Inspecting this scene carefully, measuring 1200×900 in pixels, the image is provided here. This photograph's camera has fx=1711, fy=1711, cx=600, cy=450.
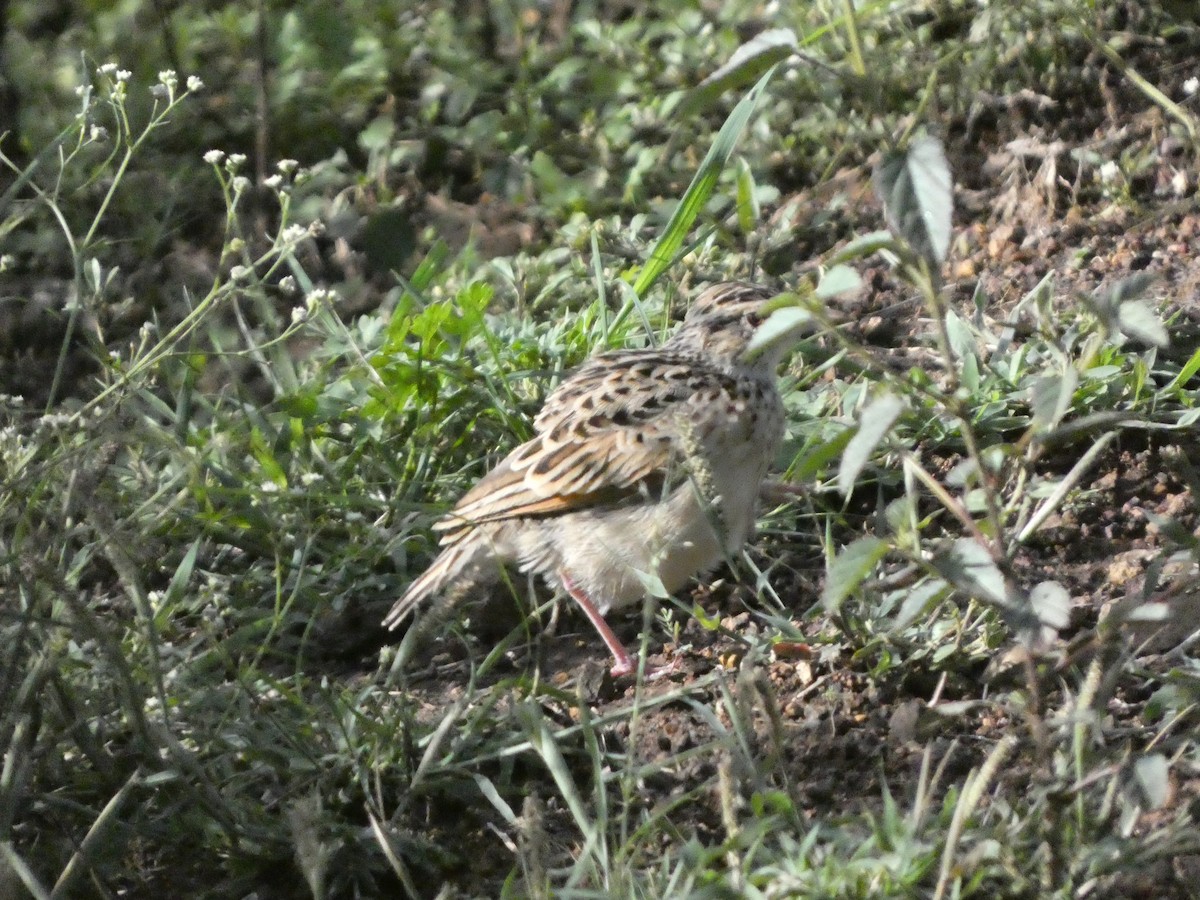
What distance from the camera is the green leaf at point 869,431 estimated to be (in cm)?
338

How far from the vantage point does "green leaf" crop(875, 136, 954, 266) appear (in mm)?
3285

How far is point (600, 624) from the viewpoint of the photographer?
18.3 feet

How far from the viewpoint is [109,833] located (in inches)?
171

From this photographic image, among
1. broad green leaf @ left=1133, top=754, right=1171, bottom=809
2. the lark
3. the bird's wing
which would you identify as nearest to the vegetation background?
broad green leaf @ left=1133, top=754, right=1171, bottom=809

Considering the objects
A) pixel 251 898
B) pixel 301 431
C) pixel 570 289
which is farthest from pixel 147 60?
pixel 251 898

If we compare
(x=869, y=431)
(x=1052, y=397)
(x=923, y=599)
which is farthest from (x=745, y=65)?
(x=923, y=599)

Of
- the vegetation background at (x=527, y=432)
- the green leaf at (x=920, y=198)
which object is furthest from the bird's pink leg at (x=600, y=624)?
the green leaf at (x=920, y=198)

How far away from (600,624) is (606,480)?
18.6 inches

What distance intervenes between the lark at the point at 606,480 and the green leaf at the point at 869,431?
1946mm

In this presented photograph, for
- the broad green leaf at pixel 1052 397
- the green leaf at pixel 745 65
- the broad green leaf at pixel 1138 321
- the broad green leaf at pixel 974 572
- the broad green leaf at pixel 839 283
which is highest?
the green leaf at pixel 745 65

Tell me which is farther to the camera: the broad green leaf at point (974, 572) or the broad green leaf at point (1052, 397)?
the broad green leaf at point (974, 572)

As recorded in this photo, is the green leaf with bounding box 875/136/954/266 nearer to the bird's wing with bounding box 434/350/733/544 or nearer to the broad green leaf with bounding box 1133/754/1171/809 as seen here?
the broad green leaf with bounding box 1133/754/1171/809

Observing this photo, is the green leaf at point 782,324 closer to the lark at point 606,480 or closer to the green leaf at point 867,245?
the green leaf at point 867,245

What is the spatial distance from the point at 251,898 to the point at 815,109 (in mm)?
5154
